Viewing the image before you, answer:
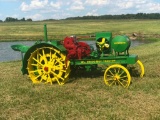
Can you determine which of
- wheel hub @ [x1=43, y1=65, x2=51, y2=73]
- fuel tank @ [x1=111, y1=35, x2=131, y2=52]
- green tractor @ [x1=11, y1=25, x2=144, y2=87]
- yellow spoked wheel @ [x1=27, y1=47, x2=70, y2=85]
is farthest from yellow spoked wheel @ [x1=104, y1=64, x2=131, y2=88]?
wheel hub @ [x1=43, y1=65, x2=51, y2=73]

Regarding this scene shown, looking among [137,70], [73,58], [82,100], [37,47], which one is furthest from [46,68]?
[137,70]

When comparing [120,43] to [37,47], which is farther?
[37,47]

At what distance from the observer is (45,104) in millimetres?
7160

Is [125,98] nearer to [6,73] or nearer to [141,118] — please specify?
[141,118]

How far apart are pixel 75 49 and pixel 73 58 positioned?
342 millimetres

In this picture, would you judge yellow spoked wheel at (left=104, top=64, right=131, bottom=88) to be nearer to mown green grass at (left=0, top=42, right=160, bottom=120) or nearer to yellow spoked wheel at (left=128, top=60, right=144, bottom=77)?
mown green grass at (left=0, top=42, right=160, bottom=120)

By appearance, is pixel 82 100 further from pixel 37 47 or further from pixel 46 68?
pixel 37 47

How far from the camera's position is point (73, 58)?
9.16 meters

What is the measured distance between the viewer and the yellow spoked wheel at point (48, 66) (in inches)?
352

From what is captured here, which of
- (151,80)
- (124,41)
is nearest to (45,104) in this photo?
(124,41)

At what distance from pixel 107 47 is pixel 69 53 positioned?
4.28 ft

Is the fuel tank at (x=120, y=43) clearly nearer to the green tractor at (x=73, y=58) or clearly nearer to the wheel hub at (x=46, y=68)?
the green tractor at (x=73, y=58)

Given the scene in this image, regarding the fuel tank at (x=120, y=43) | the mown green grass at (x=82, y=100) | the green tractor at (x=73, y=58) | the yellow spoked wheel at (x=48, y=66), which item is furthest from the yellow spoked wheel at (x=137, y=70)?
the yellow spoked wheel at (x=48, y=66)

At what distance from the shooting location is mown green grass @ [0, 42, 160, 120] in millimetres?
6246
